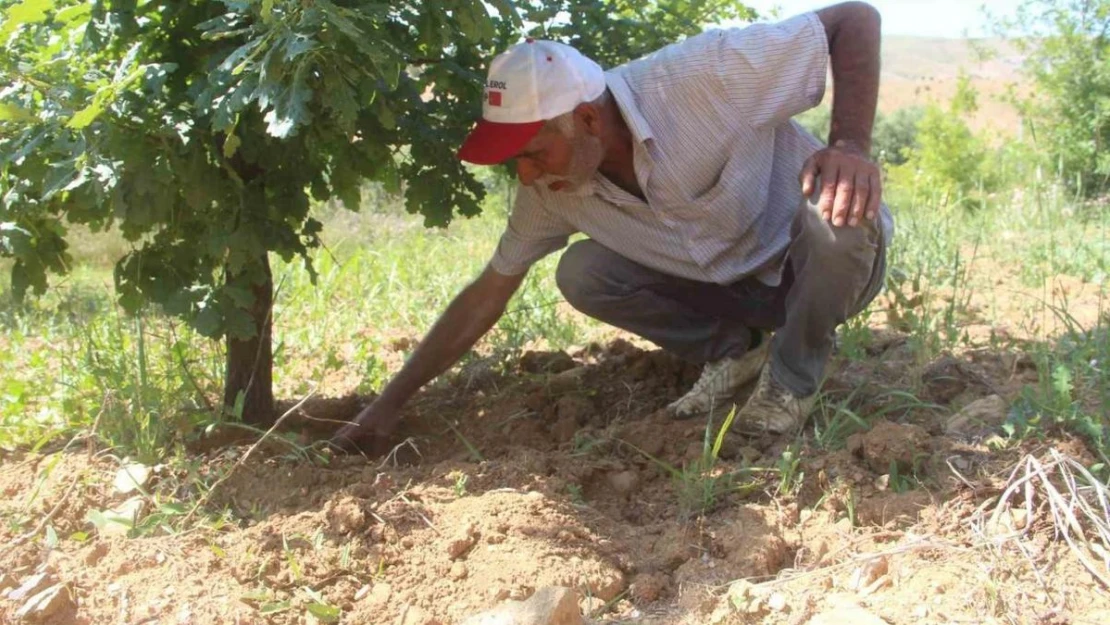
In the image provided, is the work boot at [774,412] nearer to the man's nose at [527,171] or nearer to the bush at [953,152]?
the man's nose at [527,171]

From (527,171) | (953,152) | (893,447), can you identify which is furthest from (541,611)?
(953,152)

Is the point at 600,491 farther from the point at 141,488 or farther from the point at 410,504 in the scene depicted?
the point at 141,488

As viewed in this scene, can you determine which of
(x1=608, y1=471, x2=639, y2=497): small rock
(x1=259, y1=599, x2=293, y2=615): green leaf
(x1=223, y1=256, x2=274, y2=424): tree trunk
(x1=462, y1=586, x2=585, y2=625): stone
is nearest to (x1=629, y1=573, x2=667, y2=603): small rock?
(x1=462, y1=586, x2=585, y2=625): stone

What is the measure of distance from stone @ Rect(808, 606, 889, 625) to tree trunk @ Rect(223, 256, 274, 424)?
179 cm

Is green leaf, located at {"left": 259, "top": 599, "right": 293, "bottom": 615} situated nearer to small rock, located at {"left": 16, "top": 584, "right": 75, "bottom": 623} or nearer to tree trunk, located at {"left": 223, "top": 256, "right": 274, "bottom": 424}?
small rock, located at {"left": 16, "top": 584, "right": 75, "bottom": 623}

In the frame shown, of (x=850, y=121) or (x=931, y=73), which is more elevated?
(x=850, y=121)

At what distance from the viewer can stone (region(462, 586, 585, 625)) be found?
2059 mm

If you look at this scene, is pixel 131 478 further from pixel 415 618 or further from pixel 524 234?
pixel 524 234

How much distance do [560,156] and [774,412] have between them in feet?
2.92

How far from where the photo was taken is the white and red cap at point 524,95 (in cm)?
278

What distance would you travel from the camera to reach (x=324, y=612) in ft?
7.36

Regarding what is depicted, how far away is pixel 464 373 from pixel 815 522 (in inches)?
59.6

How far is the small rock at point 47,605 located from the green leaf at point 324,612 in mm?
526

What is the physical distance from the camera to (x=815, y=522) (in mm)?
2479
